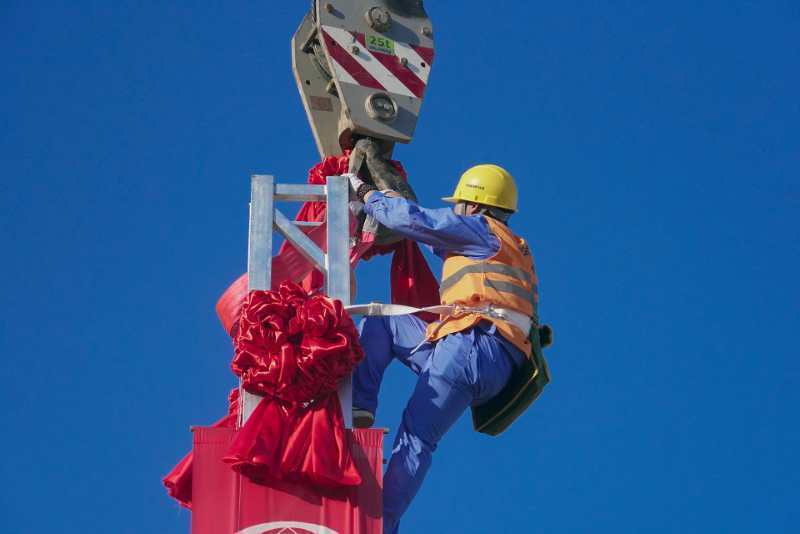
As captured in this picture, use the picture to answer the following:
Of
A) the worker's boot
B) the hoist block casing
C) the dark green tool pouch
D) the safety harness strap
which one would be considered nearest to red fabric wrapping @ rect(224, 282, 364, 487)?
the safety harness strap

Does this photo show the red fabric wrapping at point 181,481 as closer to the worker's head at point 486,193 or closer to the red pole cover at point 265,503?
the red pole cover at point 265,503

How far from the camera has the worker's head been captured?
1353cm

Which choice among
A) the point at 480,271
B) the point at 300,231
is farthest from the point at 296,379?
the point at 480,271

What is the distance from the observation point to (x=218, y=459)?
37.6 feet

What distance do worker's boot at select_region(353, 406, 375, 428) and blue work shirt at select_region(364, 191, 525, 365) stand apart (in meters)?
1.33

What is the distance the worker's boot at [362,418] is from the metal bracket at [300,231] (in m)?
1.00

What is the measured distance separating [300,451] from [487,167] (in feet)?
10.8

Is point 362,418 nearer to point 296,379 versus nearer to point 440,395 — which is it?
point 440,395

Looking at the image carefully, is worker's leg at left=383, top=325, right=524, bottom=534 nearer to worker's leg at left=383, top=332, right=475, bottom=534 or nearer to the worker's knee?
worker's leg at left=383, top=332, right=475, bottom=534

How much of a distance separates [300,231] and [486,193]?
1.72 m

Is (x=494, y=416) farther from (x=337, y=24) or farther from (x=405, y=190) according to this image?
(x=337, y=24)

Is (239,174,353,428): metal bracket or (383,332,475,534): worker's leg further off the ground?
(239,174,353,428): metal bracket

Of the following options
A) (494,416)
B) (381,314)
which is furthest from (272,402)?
(494,416)

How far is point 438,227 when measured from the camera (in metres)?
12.8
